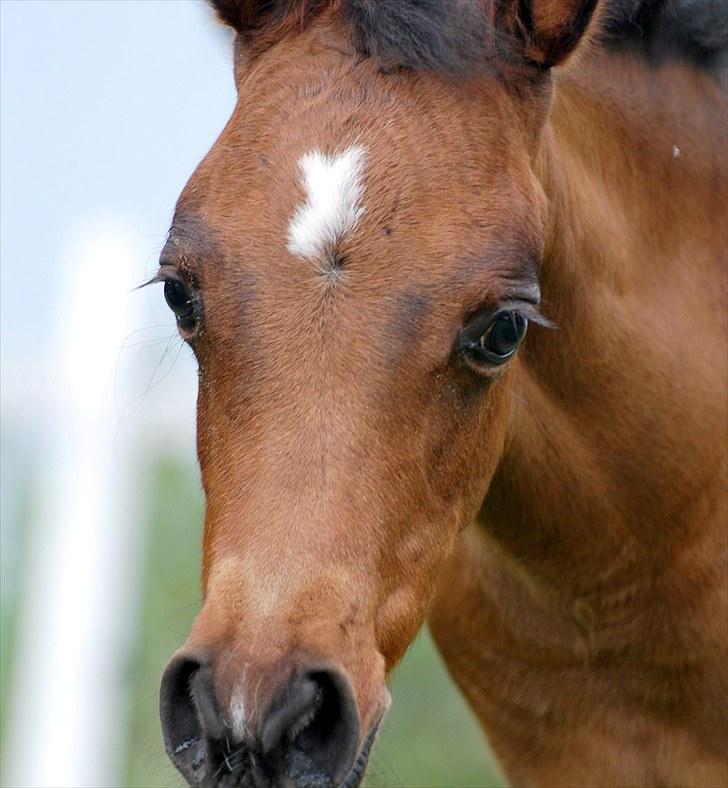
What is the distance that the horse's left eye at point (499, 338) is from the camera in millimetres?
3049

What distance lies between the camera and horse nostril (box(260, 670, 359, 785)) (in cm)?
265

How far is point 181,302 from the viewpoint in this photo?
3146 millimetres

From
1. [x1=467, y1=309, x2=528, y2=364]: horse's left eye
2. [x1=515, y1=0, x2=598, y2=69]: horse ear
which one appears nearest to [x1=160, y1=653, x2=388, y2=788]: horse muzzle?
[x1=467, y1=309, x2=528, y2=364]: horse's left eye

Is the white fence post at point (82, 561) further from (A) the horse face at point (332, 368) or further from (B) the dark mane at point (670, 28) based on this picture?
(A) the horse face at point (332, 368)

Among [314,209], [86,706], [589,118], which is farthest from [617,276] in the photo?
[86,706]

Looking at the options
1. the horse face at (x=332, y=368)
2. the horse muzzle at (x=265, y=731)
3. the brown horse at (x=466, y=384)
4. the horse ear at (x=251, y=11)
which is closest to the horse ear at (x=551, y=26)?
the brown horse at (x=466, y=384)

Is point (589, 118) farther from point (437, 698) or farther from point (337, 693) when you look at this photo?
point (437, 698)

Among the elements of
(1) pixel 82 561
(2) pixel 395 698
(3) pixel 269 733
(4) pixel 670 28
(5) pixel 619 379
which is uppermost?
(4) pixel 670 28

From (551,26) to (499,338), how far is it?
72 cm

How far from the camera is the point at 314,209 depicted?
2.96 m

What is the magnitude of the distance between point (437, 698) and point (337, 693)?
575 centimetres

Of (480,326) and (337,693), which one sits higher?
(480,326)

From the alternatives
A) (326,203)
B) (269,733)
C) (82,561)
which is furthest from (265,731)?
(82,561)

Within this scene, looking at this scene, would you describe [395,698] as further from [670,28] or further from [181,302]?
[181,302]
